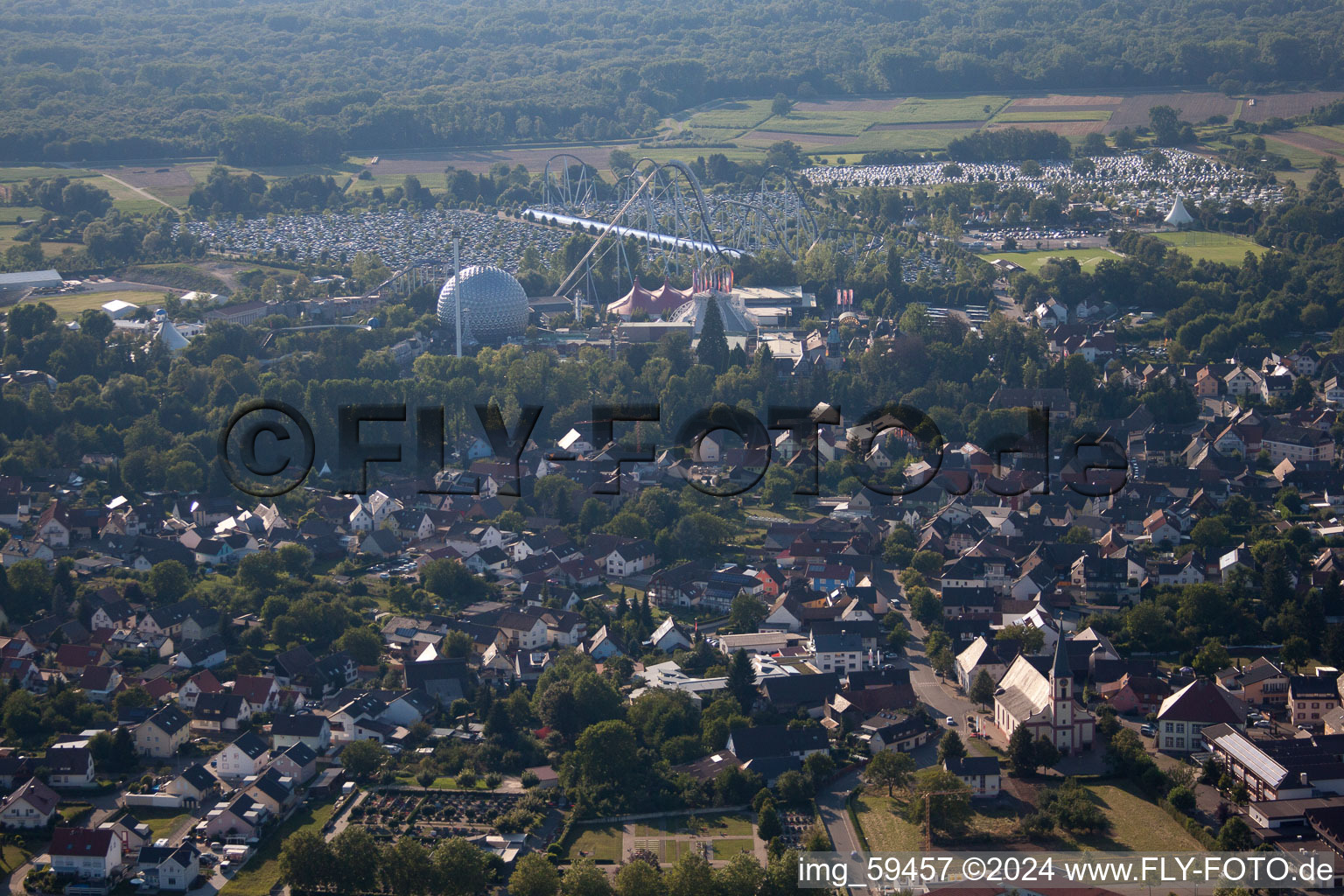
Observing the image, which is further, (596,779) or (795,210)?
(795,210)

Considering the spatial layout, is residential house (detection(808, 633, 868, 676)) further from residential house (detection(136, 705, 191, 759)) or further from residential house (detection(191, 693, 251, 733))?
residential house (detection(136, 705, 191, 759))

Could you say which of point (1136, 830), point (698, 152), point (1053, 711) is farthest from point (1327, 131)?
point (1136, 830)

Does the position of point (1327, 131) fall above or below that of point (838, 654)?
above

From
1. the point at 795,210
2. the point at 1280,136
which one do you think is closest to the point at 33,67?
the point at 795,210

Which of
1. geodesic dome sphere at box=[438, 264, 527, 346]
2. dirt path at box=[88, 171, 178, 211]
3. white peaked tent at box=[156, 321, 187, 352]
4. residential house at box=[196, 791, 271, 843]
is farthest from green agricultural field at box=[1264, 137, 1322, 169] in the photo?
residential house at box=[196, 791, 271, 843]

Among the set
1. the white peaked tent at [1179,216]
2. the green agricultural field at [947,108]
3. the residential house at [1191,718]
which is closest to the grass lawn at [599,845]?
the residential house at [1191,718]

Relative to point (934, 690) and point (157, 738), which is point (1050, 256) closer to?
point (934, 690)

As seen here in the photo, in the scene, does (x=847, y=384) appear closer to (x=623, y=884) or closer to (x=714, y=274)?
(x=714, y=274)
